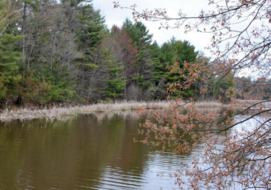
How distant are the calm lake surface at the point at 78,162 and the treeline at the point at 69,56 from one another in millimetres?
5495

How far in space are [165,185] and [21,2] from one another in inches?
725

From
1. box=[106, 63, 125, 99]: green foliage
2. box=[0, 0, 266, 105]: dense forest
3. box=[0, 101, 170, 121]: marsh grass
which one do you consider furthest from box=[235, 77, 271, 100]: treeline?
box=[106, 63, 125, 99]: green foliage

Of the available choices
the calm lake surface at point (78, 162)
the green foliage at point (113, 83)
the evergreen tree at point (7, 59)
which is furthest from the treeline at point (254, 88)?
the green foliage at point (113, 83)

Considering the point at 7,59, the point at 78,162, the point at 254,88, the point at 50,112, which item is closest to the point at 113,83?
the point at 50,112

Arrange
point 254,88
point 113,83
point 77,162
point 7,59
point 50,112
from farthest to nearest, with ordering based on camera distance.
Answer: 1. point 113,83
2. point 50,112
3. point 7,59
4. point 77,162
5. point 254,88

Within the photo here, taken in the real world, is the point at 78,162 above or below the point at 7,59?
below

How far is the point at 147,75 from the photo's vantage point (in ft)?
128

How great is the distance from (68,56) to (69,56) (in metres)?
0.25

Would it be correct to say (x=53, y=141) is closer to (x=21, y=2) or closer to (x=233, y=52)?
(x=233, y=52)

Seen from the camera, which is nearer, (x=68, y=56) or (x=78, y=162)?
(x=78, y=162)

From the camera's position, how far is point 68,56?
974 inches

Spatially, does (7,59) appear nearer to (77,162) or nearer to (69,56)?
(69,56)

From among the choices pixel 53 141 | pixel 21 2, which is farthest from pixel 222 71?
pixel 21 2

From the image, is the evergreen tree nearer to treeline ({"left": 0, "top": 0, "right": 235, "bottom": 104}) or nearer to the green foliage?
treeline ({"left": 0, "top": 0, "right": 235, "bottom": 104})
